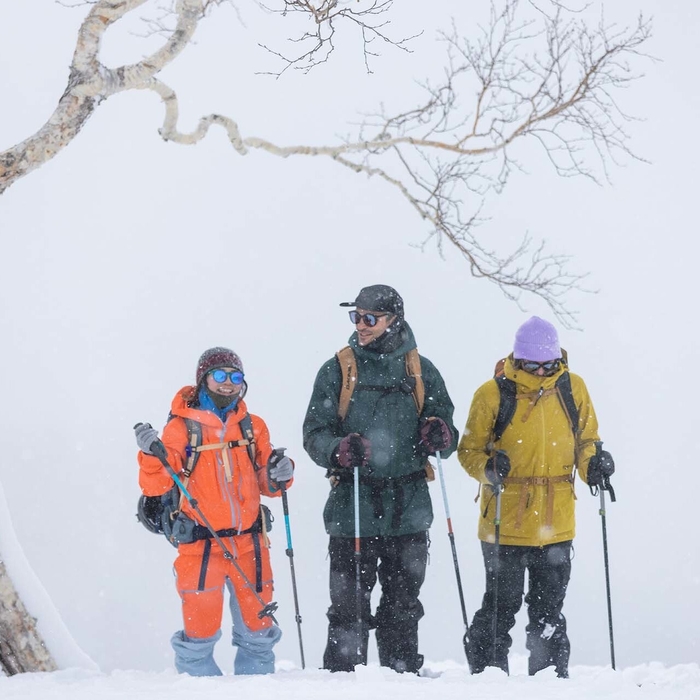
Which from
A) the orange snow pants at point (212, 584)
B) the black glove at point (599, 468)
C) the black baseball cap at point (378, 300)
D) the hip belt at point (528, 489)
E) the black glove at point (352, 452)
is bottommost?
the orange snow pants at point (212, 584)

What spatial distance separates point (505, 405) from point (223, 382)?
64.6 inches

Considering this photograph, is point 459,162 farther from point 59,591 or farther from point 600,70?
point 59,591

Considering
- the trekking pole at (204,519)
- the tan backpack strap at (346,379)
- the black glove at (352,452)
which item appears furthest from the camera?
the tan backpack strap at (346,379)

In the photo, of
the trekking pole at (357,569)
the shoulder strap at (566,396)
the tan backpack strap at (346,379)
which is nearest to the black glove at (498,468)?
the shoulder strap at (566,396)

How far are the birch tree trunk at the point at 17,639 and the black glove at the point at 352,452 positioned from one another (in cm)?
230

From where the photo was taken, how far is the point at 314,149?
675cm

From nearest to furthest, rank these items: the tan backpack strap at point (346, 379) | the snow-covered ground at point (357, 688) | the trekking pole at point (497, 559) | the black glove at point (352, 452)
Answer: the snow-covered ground at point (357, 688) → the black glove at point (352, 452) → the tan backpack strap at point (346, 379) → the trekking pole at point (497, 559)

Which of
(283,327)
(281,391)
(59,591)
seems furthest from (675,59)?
(59,591)

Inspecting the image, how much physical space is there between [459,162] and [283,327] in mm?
56943

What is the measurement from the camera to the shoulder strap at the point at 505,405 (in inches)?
187

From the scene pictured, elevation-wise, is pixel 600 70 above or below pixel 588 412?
above

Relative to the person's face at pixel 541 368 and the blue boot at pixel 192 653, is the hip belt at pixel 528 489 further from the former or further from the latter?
the blue boot at pixel 192 653

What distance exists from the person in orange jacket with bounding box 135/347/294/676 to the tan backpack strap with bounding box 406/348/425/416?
0.82 m

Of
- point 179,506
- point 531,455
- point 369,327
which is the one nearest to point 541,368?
point 531,455
